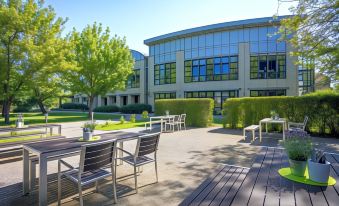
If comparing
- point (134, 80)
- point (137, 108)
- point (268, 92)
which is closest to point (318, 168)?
point (268, 92)

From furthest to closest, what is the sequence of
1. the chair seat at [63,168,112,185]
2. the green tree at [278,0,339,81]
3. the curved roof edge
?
1. the curved roof edge
2. the green tree at [278,0,339,81]
3. the chair seat at [63,168,112,185]

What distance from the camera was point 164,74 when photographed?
30.5m

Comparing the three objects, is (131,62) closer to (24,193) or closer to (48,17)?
(48,17)

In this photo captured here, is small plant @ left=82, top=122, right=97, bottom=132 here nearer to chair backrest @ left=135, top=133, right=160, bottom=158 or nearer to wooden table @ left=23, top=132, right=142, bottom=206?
wooden table @ left=23, top=132, right=142, bottom=206

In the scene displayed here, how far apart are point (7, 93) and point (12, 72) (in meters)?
1.33

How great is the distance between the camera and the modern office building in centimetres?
2338

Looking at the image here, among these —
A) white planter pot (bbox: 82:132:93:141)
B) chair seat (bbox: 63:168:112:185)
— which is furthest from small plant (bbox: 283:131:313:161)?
white planter pot (bbox: 82:132:93:141)

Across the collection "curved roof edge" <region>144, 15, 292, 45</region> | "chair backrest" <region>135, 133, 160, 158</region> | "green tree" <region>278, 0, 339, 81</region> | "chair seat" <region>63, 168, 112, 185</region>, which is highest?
"curved roof edge" <region>144, 15, 292, 45</region>

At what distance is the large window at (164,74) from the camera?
2952cm

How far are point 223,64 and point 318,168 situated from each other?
24562 mm

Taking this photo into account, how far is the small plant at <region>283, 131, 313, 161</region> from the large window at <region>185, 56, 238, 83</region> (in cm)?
2361

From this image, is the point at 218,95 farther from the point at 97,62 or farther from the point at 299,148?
the point at 299,148

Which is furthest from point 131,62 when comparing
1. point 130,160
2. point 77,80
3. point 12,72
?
point 130,160

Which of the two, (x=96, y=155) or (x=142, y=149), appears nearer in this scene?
(x=96, y=155)
